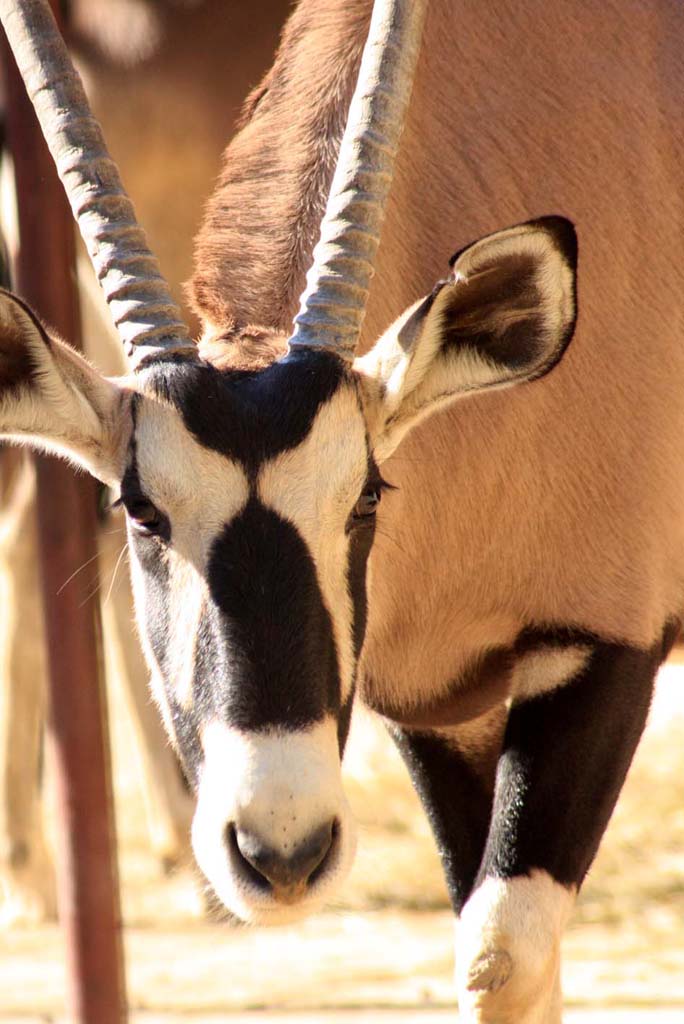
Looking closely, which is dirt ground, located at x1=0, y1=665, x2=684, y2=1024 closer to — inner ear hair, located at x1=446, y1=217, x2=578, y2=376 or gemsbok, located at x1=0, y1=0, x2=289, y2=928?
gemsbok, located at x1=0, y1=0, x2=289, y2=928

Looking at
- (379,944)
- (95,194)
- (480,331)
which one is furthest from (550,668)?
(379,944)

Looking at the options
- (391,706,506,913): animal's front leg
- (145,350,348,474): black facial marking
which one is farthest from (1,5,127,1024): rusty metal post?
(145,350,348,474): black facial marking

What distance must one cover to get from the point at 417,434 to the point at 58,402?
3.13 ft

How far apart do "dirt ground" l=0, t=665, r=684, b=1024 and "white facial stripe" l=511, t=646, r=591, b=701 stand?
79 cm

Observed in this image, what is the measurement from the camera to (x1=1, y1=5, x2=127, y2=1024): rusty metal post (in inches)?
170

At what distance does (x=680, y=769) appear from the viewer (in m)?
8.41

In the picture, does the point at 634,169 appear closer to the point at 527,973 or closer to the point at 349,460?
the point at 349,460

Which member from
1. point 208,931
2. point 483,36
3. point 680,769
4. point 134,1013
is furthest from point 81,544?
point 680,769

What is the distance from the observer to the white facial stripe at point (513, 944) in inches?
152

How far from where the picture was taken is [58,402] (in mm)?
3480

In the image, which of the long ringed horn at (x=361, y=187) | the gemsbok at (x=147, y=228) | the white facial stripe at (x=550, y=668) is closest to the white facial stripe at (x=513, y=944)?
the white facial stripe at (x=550, y=668)

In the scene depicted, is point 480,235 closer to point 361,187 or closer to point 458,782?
point 361,187

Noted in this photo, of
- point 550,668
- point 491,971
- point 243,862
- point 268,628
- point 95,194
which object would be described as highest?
point 95,194

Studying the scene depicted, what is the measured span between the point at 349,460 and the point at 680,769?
17.9 feet
